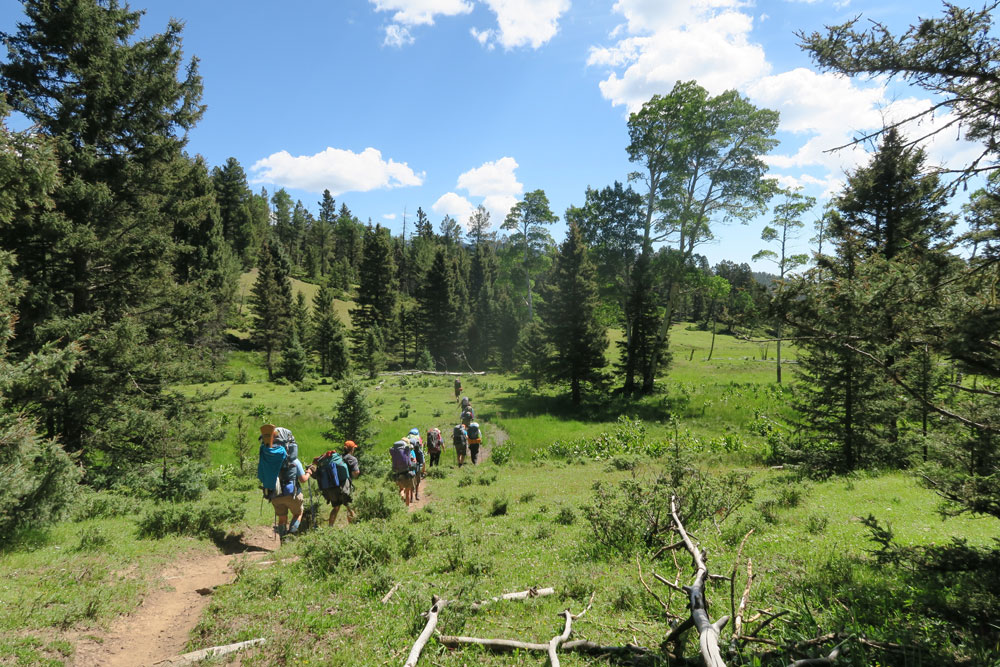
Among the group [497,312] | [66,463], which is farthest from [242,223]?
[66,463]

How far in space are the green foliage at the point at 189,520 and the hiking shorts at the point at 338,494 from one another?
2272mm

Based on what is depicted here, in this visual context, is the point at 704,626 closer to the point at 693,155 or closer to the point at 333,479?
the point at 333,479

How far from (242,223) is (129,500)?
223ft

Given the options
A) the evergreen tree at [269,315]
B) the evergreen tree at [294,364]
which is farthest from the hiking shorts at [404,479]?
the evergreen tree at [269,315]

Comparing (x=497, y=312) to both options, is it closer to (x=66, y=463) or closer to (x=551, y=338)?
(x=551, y=338)

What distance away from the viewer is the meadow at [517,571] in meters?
4.39

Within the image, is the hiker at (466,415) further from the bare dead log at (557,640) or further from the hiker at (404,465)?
the bare dead log at (557,640)

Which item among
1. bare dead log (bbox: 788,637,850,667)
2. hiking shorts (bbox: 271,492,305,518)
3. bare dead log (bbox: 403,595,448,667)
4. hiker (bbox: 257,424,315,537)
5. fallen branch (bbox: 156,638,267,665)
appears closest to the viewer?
bare dead log (bbox: 788,637,850,667)

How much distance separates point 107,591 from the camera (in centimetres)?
577

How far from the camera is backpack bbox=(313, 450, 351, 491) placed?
9.18 m

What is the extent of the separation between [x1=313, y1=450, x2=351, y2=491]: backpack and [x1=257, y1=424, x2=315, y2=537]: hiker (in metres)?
0.34

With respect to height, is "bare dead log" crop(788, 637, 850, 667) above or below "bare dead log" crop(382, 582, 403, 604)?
above

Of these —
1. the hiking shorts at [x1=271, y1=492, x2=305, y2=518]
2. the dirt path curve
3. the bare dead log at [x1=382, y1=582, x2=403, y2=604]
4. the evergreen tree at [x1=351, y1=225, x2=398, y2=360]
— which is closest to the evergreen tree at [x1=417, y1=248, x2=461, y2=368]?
the evergreen tree at [x1=351, y1=225, x2=398, y2=360]

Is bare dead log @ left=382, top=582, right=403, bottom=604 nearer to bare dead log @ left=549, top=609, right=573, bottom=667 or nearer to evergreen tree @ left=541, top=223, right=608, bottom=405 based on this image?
bare dead log @ left=549, top=609, right=573, bottom=667
